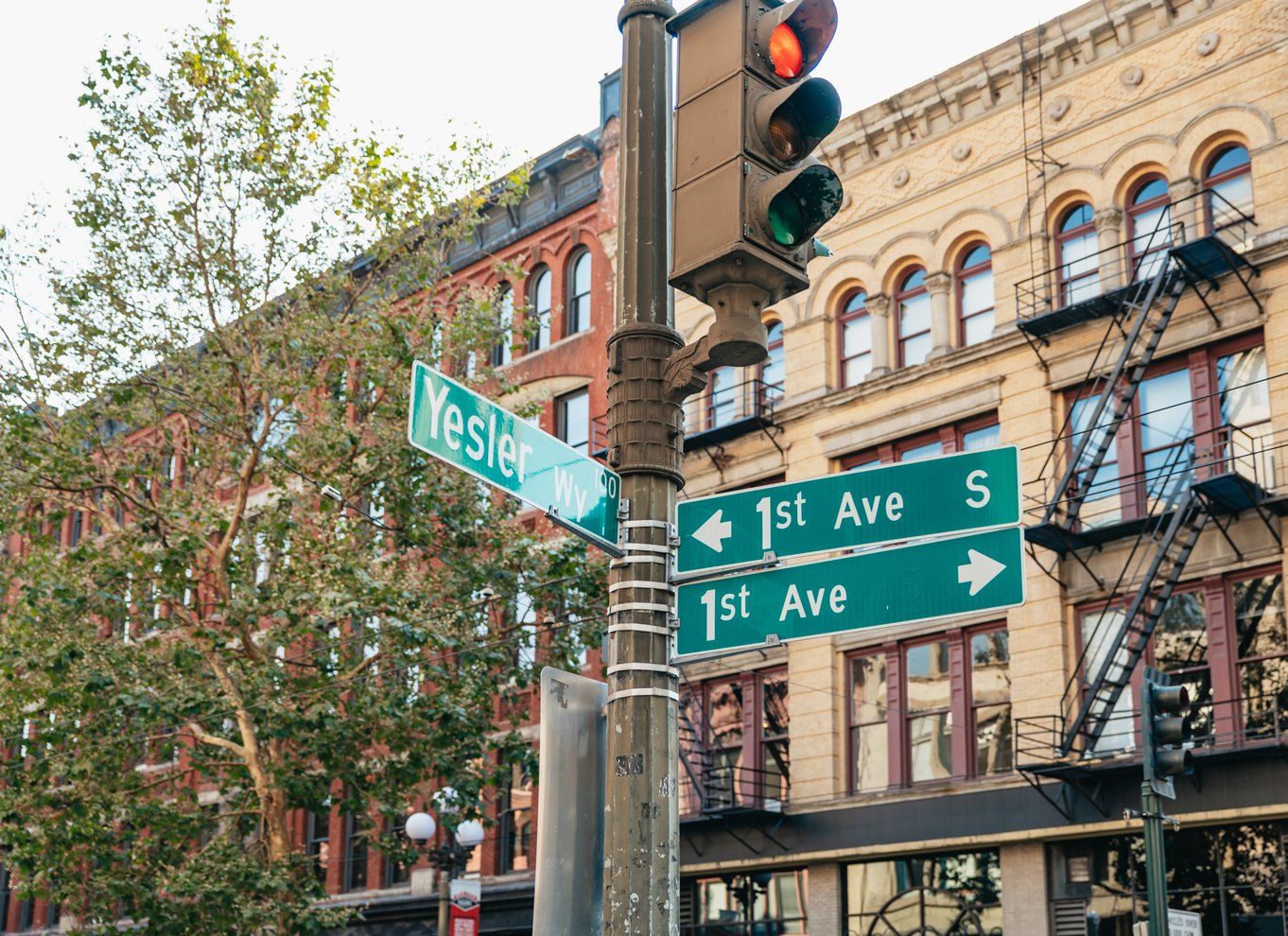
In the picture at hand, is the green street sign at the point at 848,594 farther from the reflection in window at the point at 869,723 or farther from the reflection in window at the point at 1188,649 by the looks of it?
the reflection in window at the point at 869,723

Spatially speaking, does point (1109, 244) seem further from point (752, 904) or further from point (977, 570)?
point (977, 570)

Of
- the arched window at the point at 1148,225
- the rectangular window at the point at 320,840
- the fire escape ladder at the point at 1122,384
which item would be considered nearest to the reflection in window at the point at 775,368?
the fire escape ladder at the point at 1122,384

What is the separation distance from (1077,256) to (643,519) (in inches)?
911

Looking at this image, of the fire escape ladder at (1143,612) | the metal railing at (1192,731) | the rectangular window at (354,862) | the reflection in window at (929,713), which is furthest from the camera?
the rectangular window at (354,862)

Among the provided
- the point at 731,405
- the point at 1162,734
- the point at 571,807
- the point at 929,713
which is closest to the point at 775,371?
the point at 731,405

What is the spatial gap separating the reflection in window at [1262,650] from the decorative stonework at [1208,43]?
343 inches

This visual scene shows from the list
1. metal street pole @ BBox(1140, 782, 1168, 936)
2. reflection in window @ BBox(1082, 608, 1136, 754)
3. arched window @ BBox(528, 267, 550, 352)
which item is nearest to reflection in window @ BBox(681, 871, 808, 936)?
reflection in window @ BBox(1082, 608, 1136, 754)

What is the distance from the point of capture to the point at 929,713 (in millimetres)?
28203

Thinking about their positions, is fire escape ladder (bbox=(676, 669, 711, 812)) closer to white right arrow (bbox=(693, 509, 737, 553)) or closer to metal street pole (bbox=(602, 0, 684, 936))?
white right arrow (bbox=(693, 509, 737, 553))

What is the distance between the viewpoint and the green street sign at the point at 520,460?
6289 millimetres

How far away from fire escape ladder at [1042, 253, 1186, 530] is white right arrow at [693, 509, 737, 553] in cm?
1934

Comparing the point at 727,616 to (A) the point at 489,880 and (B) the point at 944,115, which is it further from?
(A) the point at 489,880

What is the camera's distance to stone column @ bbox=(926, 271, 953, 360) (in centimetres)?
2941

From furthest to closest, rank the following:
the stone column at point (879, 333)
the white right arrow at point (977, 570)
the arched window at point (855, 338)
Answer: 1. the arched window at point (855, 338)
2. the stone column at point (879, 333)
3. the white right arrow at point (977, 570)
